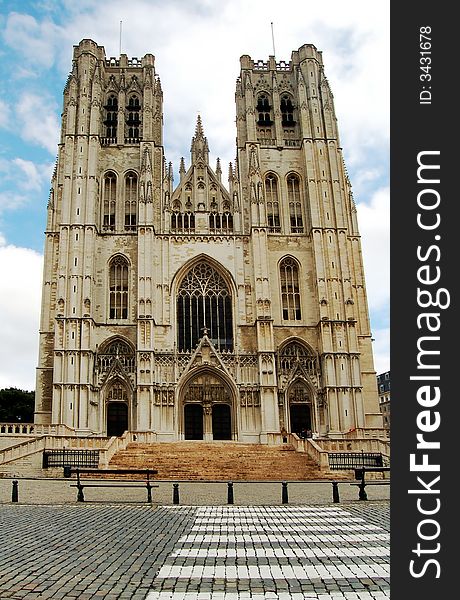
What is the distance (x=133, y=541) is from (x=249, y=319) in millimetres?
30866

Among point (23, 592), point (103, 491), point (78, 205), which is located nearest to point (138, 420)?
point (78, 205)

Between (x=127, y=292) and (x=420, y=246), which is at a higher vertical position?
(x=127, y=292)

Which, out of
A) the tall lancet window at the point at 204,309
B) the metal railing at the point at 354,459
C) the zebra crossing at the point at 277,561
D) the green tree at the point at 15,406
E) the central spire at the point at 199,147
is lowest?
the zebra crossing at the point at 277,561

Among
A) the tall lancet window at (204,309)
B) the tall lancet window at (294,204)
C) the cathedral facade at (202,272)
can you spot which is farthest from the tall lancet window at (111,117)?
the tall lancet window at (294,204)

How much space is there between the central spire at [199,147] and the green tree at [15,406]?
1108 inches

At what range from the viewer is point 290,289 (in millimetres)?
40812

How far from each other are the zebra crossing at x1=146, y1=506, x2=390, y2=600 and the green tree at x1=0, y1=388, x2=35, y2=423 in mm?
48414

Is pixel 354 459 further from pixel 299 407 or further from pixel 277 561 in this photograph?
pixel 277 561

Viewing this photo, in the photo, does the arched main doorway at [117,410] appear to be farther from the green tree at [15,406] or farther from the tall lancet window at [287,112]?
the tall lancet window at [287,112]

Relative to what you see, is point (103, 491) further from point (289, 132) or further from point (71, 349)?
point (289, 132)

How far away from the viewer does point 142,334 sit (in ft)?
121

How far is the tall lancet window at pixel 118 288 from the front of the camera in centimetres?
3922

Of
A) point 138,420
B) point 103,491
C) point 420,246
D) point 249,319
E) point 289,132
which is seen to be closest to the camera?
point 420,246

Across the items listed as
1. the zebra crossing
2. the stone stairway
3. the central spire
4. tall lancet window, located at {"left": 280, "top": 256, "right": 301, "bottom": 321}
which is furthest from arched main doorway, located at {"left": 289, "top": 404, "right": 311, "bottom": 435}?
the zebra crossing
